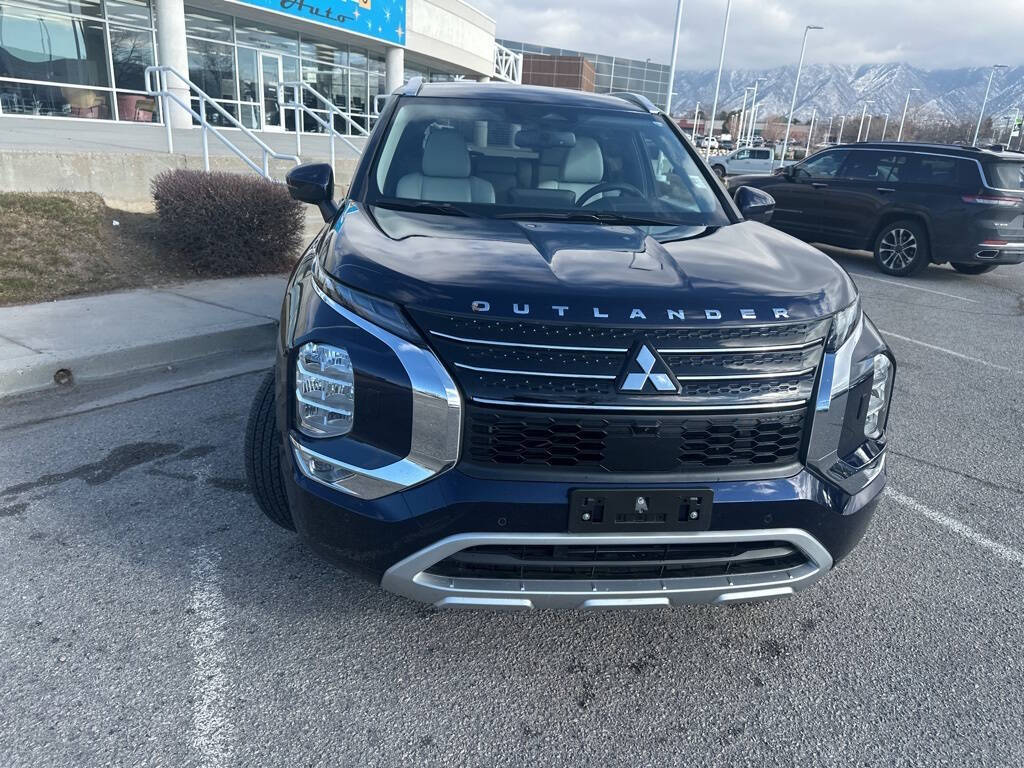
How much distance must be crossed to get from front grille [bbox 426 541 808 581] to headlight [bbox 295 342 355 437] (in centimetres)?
52

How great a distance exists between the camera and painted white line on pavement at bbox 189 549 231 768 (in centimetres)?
215

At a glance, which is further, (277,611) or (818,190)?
(818,190)

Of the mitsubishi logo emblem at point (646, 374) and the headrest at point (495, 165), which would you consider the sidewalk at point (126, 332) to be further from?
the mitsubishi logo emblem at point (646, 374)

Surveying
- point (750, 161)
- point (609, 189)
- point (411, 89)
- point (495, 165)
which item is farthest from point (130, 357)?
point (750, 161)

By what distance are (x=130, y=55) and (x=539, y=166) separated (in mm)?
18554

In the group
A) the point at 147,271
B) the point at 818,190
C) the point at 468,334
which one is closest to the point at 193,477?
the point at 468,334

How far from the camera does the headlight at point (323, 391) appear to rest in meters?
2.19

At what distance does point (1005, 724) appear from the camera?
234cm

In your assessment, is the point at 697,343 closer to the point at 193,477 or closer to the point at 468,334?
the point at 468,334

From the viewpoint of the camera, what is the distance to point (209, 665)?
8.05 feet

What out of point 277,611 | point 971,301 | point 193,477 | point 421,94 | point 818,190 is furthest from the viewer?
point 818,190

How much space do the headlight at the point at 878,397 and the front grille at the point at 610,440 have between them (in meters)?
0.48

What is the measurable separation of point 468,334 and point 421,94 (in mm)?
2358

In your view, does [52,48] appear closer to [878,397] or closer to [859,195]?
[859,195]
